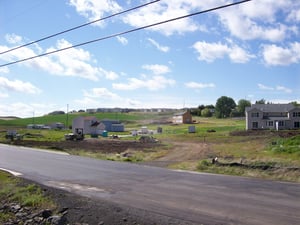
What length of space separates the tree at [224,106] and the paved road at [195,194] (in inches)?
6199

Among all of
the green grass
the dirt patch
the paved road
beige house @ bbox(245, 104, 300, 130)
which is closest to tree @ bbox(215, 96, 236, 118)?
beige house @ bbox(245, 104, 300, 130)

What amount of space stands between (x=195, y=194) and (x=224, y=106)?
16573 cm

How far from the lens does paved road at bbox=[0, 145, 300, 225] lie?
11.5 meters

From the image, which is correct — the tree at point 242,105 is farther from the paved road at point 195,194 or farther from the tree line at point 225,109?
the paved road at point 195,194

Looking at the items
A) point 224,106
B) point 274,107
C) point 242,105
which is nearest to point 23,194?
point 274,107

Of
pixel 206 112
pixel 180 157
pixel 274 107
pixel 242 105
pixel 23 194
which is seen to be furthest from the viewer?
pixel 242 105

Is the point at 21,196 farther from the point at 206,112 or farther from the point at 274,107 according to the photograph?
the point at 206,112

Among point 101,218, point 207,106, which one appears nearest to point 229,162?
point 101,218

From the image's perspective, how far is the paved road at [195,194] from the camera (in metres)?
11.5

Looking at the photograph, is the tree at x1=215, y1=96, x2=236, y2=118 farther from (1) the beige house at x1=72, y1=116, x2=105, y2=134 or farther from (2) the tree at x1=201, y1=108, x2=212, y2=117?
(1) the beige house at x1=72, y1=116, x2=105, y2=134

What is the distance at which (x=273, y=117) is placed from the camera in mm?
88938

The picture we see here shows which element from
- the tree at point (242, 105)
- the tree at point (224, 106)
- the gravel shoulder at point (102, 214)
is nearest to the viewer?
the gravel shoulder at point (102, 214)

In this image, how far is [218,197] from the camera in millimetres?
Answer: 14523

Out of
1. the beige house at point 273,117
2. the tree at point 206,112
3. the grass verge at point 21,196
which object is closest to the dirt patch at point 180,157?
the grass verge at point 21,196
